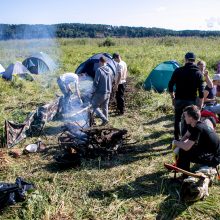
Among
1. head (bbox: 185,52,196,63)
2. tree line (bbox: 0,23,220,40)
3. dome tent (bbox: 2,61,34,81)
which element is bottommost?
dome tent (bbox: 2,61,34,81)

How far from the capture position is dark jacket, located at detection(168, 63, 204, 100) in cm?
583

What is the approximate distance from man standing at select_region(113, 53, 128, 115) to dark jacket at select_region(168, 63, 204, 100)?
272 cm

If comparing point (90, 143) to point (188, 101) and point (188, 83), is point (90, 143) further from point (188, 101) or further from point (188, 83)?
point (188, 83)

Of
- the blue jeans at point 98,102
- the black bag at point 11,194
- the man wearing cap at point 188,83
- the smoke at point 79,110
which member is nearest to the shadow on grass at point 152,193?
the black bag at point 11,194

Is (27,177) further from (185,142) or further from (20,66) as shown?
(20,66)

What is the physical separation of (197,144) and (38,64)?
1296 cm

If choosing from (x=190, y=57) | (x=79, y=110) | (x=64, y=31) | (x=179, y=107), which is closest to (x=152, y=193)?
(x=179, y=107)

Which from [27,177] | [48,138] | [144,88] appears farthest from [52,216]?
[144,88]

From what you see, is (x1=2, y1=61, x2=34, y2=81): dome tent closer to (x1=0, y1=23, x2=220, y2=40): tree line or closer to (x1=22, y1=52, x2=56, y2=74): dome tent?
(x1=22, y1=52, x2=56, y2=74): dome tent

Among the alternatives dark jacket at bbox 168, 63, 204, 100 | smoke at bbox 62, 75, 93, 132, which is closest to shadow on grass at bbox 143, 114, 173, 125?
smoke at bbox 62, 75, 93, 132

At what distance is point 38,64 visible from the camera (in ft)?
54.3

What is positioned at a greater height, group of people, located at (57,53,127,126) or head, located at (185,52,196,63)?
head, located at (185,52,196,63)

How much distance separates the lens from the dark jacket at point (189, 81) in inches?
229

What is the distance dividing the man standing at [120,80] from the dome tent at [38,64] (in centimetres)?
828
